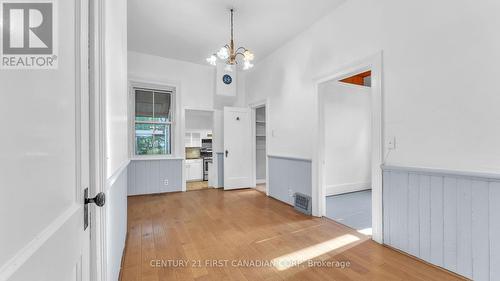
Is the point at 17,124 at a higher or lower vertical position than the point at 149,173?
higher

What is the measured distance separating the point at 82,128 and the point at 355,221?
339 centimetres

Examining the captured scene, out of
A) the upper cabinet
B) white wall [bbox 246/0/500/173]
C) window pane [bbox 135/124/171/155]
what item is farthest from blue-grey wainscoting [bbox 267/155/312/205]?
the upper cabinet

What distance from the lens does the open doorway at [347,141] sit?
Result: 179 inches

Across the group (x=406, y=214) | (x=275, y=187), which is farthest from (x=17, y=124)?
(x=275, y=187)

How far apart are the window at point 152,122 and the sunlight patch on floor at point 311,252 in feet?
12.7

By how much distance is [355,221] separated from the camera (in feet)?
10.2

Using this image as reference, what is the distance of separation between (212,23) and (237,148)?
2.81m

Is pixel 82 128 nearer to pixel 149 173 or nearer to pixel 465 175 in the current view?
pixel 465 175

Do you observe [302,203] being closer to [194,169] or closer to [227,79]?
[227,79]

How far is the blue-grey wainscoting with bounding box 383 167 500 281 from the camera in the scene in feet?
5.55

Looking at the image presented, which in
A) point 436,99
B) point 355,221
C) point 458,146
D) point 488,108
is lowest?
point 355,221

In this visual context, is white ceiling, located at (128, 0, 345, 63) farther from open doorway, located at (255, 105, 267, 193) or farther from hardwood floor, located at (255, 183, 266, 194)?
hardwood floor, located at (255, 183, 266, 194)

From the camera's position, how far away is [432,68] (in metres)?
2.04

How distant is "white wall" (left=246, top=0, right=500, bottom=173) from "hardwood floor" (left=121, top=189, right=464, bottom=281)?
1018 millimetres
